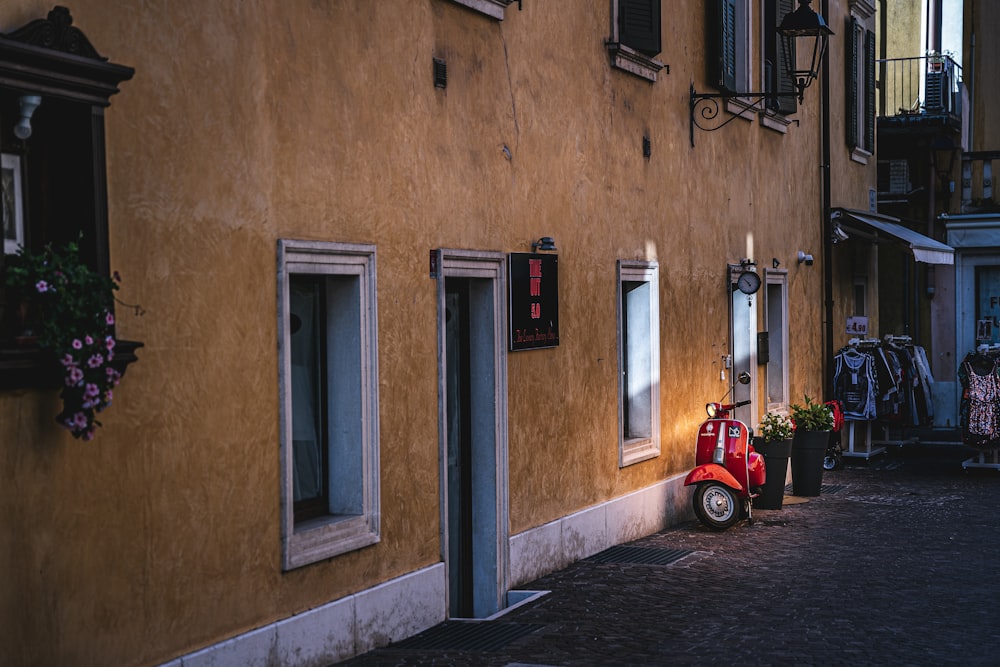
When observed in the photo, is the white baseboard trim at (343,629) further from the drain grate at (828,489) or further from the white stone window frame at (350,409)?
the drain grate at (828,489)

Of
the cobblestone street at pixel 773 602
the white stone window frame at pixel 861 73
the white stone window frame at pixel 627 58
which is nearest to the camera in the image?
the cobblestone street at pixel 773 602

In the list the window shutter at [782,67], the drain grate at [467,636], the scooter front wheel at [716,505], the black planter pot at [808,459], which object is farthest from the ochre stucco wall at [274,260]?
the window shutter at [782,67]

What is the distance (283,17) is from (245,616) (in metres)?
3.13

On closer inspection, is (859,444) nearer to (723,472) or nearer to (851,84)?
(851,84)

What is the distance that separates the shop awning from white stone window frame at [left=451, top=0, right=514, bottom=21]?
1090 cm

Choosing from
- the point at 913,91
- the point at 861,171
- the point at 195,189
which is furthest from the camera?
the point at 913,91

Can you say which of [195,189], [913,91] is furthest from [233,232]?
[913,91]

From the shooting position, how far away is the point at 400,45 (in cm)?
854

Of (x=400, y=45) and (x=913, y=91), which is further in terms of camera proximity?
(x=913, y=91)

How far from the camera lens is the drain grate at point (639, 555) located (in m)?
11.3

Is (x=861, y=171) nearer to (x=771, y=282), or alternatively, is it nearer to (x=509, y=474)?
(x=771, y=282)

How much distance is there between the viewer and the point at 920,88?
26.7 m

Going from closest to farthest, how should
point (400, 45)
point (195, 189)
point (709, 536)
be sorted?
point (195, 189)
point (400, 45)
point (709, 536)

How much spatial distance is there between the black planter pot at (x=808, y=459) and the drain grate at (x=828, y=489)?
0.23 metres
